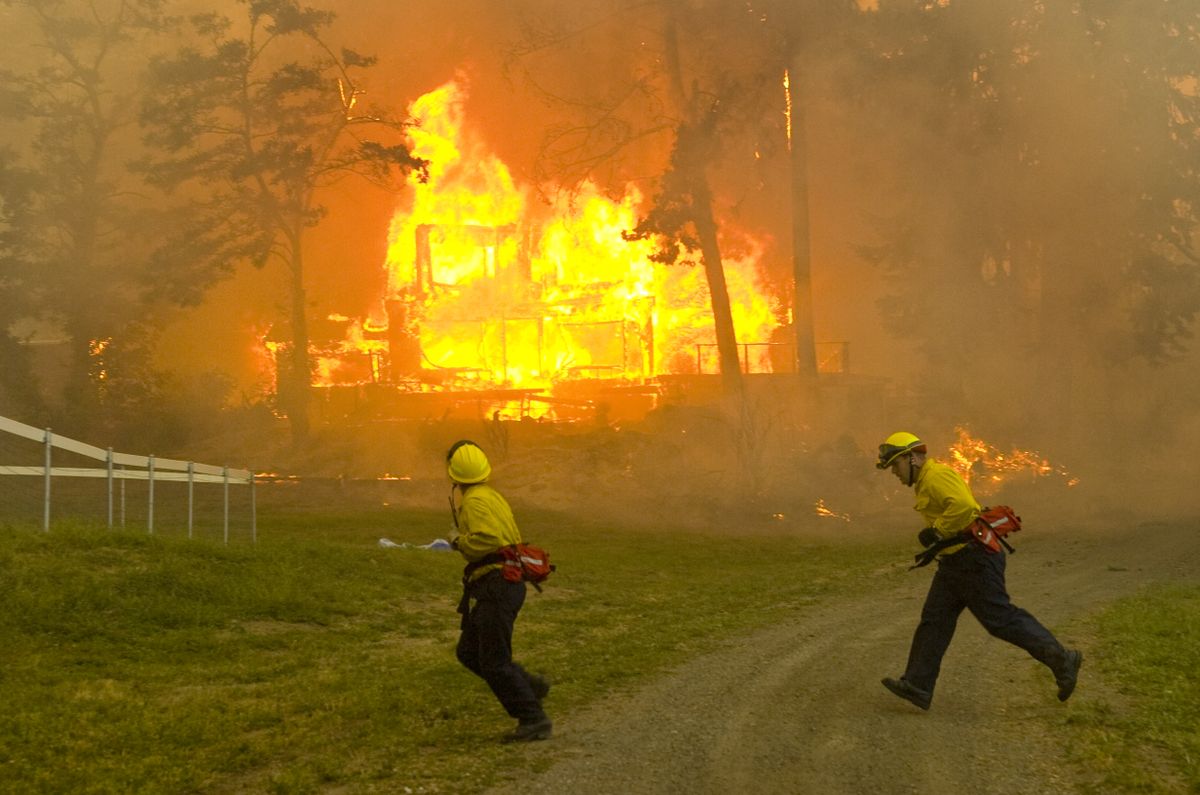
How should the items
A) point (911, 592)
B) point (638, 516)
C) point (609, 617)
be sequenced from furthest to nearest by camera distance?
1. point (638, 516)
2. point (911, 592)
3. point (609, 617)

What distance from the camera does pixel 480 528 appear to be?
7945 millimetres

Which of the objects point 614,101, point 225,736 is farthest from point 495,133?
point 225,736

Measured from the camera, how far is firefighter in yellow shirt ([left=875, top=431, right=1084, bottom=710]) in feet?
28.6

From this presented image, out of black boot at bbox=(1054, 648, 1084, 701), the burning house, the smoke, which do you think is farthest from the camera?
the burning house

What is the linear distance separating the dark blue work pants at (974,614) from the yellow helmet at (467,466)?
125 inches

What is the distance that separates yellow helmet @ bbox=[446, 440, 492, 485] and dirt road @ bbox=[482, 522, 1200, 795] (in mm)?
1625

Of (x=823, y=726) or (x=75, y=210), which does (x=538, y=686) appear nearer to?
(x=823, y=726)

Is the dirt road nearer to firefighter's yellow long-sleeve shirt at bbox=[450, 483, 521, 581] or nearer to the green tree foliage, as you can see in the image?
firefighter's yellow long-sleeve shirt at bbox=[450, 483, 521, 581]

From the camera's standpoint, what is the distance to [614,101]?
39406 millimetres

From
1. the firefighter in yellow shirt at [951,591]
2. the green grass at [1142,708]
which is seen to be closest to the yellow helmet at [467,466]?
the firefighter in yellow shirt at [951,591]

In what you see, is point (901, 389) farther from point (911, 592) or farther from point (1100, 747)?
point (1100, 747)

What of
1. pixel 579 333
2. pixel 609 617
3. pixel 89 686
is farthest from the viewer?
pixel 579 333

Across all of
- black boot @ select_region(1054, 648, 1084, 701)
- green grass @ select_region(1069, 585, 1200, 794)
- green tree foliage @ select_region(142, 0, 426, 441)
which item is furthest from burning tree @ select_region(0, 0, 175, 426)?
black boot @ select_region(1054, 648, 1084, 701)

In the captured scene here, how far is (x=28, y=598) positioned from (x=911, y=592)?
10.1m
